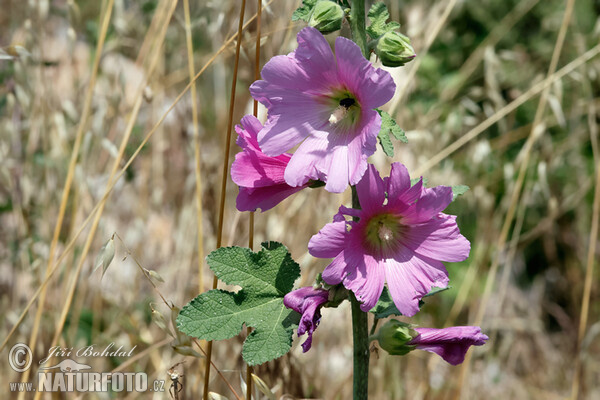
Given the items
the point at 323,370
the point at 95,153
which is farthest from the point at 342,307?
the point at 95,153

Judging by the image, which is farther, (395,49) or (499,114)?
(499,114)

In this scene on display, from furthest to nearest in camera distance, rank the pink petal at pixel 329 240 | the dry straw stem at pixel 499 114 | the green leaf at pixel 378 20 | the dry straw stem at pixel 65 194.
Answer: the dry straw stem at pixel 499 114 < the dry straw stem at pixel 65 194 < the green leaf at pixel 378 20 < the pink petal at pixel 329 240

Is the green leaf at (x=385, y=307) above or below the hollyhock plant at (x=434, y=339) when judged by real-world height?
above

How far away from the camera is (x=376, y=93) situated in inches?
27.3

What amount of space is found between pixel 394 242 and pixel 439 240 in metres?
0.06

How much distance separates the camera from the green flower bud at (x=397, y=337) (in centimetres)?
76

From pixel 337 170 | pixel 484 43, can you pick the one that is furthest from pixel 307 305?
pixel 484 43

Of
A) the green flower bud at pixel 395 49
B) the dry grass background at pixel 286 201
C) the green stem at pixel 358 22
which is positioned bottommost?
the dry grass background at pixel 286 201

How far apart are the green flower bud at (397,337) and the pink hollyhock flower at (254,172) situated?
8.7 inches

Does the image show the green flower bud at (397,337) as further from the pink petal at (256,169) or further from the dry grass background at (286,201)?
the dry grass background at (286,201)

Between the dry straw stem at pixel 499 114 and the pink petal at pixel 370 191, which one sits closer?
the pink petal at pixel 370 191

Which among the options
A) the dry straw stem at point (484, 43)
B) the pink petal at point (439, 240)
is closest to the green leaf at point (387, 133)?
the pink petal at point (439, 240)

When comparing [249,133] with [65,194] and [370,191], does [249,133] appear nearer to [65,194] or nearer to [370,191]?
[370,191]

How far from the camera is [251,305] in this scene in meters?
0.78
